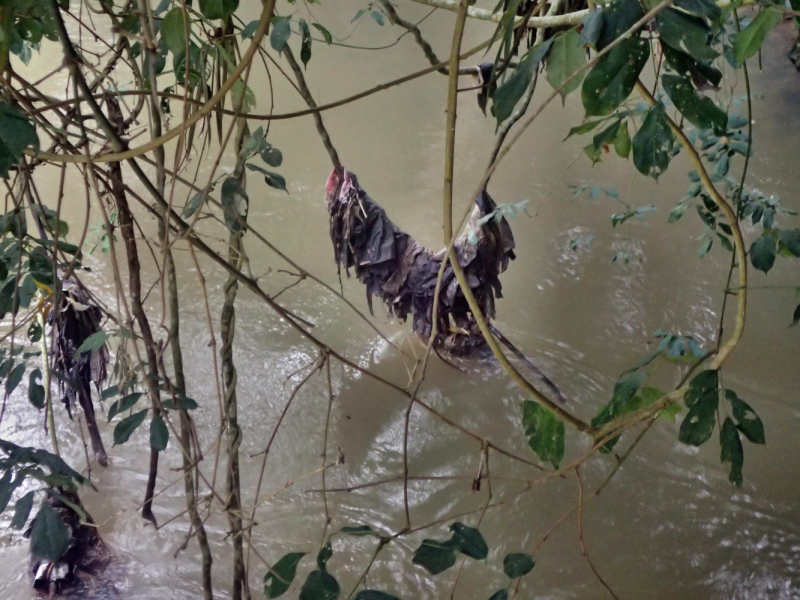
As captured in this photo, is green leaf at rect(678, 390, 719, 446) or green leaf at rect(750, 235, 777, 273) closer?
green leaf at rect(678, 390, 719, 446)

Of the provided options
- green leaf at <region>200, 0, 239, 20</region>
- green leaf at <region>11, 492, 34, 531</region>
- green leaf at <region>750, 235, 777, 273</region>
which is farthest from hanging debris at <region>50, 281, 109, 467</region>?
green leaf at <region>750, 235, 777, 273</region>

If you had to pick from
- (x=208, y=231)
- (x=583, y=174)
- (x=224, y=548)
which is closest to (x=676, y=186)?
(x=583, y=174)

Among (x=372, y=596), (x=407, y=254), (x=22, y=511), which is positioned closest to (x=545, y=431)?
(x=372, y=596)

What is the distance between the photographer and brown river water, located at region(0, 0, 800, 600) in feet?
5.86

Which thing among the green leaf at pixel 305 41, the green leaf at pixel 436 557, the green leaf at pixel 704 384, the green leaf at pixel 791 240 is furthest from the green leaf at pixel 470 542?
the green leaf at pixel 791 240

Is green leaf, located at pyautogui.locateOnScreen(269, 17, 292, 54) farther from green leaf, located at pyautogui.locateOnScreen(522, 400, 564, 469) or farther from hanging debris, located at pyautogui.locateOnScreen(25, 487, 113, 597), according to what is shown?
hanging debris, located at pyautogui.locateOnScreen(25, 487, 113, 597)

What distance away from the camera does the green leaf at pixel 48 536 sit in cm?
73

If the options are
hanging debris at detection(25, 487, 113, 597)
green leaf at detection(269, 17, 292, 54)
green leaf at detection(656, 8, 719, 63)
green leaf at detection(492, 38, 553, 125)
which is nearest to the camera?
green leaf at detection(656, 8, 719, 63)

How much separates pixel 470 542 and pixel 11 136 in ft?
2.30

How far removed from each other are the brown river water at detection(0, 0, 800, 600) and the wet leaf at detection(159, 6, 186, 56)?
438mm

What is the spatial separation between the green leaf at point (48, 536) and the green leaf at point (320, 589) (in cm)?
30

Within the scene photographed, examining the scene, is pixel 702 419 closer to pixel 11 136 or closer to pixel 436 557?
pixel 436 557

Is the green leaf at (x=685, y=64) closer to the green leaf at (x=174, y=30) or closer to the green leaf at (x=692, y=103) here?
the green leaf at (x=692, y=103)

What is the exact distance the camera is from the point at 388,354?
2.61 meters
